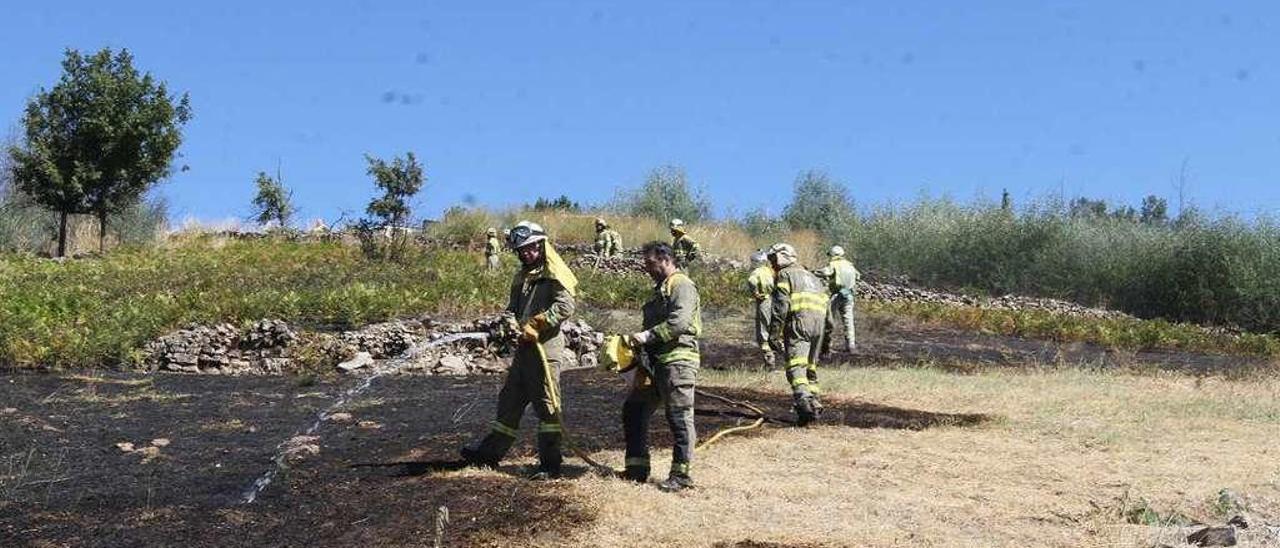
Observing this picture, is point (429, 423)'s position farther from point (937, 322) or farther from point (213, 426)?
point (937, 322)

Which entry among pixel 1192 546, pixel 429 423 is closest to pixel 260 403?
pixel 429 423

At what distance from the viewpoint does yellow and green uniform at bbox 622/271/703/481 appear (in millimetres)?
7734

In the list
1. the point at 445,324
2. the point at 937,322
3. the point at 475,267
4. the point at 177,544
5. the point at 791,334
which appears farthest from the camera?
the point at 475,267

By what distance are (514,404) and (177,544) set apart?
227 cm

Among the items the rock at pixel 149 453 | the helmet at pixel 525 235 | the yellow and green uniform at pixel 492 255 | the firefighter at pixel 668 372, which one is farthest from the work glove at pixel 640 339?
the yellow and green uniform at pixel 492 255

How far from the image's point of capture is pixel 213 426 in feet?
34.9

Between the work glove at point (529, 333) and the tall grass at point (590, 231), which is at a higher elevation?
the tall grass at point (590, 231)

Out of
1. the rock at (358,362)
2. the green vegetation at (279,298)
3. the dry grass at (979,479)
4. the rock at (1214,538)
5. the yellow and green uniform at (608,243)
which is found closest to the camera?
the rock at (1214,538)

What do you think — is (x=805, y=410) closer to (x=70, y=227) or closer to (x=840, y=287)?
(x=840, y=287)

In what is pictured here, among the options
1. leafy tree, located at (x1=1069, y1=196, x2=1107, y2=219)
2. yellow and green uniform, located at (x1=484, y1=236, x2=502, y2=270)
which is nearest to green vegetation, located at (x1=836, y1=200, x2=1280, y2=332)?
leafy tree, located at (x1=1069, y1=196, x2=1107, y2=219)

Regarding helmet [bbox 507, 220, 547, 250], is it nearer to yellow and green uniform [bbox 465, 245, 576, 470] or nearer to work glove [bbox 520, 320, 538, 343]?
yellow and green uniform [bbox 465, 245, 576, 470]

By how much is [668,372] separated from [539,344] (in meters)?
0.81

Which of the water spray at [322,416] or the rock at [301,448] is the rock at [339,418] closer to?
the water spray at [322,416]

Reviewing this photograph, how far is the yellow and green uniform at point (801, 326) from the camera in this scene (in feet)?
36.1
